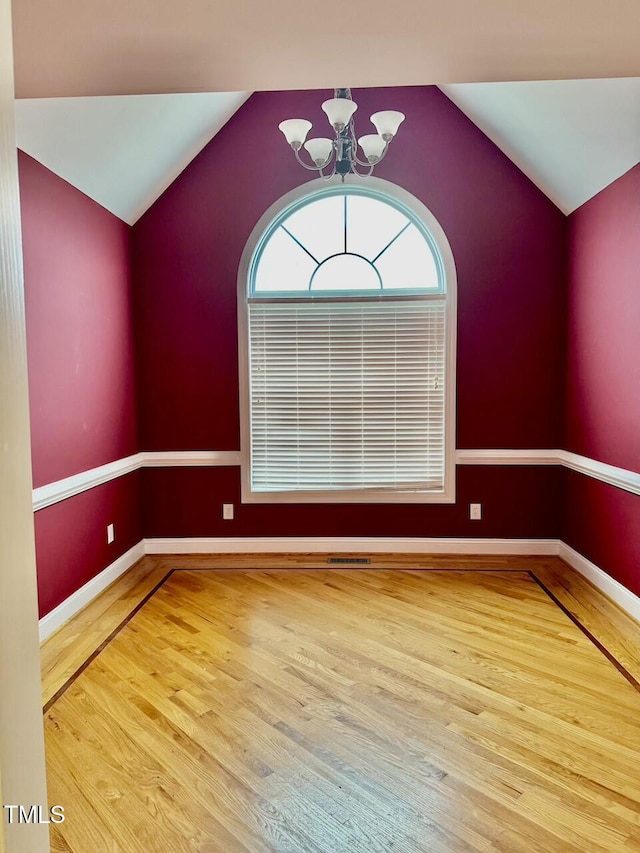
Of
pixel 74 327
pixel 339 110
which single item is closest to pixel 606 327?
pixel 339 110

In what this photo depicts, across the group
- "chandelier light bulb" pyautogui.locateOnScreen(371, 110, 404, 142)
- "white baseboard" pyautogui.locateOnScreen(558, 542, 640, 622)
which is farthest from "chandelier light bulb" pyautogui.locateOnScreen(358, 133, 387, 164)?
"white baseboard" pyautogui.locateOnScreen(558, 542, 640, 622)

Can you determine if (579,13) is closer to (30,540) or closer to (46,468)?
(30,540)

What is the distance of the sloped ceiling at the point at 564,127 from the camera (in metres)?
2.81

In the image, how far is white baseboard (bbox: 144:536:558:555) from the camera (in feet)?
13.7

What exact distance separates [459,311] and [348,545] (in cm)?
189

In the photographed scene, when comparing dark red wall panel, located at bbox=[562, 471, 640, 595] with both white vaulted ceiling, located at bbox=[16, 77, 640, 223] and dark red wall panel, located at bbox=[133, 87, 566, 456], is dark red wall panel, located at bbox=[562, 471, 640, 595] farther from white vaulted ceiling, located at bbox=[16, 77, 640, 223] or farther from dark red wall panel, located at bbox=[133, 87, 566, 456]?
white vaulted ceiling, located at bbox=[16, 77, 640, 223]

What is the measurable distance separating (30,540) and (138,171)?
3.62 metres

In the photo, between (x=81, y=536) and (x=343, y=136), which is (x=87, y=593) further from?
(x=343, y=136)

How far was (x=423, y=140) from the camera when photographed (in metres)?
4.01

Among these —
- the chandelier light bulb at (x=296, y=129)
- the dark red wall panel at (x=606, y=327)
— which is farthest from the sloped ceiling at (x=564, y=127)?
the chandelier light bulb at (x=296, y=129)

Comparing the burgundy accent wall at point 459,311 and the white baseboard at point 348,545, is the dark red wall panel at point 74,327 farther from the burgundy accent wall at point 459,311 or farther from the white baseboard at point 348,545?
the white baseboard at point 348,545

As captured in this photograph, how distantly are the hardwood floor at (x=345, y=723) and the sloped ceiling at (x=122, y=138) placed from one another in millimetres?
2514

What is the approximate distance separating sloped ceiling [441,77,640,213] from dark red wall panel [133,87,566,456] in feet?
0.65

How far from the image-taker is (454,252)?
13.3ft
